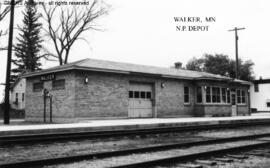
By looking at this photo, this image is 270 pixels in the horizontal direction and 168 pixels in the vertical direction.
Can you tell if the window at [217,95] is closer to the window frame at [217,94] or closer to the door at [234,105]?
the window frame at [217,94]

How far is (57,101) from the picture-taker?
20.4m

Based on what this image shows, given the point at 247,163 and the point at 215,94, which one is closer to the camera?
the point at 247,163

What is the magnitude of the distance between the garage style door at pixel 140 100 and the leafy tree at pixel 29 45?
33.8 m

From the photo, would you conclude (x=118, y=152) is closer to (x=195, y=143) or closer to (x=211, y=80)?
(x=195, y=143)

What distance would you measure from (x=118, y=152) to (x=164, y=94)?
1721cm

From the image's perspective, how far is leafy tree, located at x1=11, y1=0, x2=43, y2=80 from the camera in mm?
52406

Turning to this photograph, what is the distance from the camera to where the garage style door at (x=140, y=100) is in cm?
2223

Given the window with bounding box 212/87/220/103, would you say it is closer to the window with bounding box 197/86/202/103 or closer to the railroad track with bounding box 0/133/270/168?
the window with bounding box 197/86/202/103

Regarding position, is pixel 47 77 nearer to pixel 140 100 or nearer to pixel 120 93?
pixel 120 93

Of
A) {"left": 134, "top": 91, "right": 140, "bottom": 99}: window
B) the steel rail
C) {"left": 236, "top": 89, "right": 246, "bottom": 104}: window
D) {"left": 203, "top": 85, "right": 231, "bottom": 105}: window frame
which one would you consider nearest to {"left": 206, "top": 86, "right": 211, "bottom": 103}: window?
{"left": 203, "top": 85, "right": 231, "bottom": 105}: window frame

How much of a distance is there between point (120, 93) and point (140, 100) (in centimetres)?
231

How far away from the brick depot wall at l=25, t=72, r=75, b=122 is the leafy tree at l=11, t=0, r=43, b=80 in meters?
29.6

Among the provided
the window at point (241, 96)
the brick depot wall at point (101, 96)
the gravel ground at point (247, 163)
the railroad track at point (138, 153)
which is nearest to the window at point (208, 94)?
the window at point (241, 96)

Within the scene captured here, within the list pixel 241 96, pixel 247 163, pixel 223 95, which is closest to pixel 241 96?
pixel 241 96
